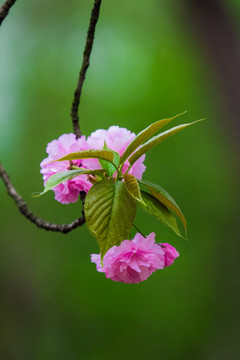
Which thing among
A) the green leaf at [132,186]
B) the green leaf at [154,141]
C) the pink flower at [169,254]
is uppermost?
the green leaf at [154,141]

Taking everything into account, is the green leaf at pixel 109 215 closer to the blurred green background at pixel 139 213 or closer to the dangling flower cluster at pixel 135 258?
the dangling flower cluster at pixel 135 258

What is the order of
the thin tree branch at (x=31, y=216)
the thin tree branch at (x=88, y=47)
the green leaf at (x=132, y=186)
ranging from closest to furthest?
the green leaf at (x=132, y=186)
the thin tree branch at (x=88, y=47)
the thin tree branch at (x=31, y=216)

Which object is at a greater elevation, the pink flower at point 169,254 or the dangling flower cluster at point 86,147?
the dangling flower cluster at point 86,147

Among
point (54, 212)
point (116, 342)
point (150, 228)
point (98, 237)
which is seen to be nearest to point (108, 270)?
point (98, 237)

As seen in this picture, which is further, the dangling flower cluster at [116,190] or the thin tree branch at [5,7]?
the thin tree branch at [5,7]

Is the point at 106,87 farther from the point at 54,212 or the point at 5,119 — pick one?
the point at 54,212

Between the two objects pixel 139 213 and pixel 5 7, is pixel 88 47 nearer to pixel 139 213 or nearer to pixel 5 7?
pixel 5 7

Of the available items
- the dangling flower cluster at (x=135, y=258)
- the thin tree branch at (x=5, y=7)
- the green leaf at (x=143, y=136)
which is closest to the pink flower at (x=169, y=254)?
the dangling flower cluster at (x=135, y=258)

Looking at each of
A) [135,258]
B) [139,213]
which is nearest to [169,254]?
[135,258]
